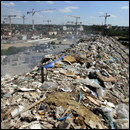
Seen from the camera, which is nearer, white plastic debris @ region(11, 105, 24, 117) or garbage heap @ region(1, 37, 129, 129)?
garbage heap @ region(1, 37, 129, 129)

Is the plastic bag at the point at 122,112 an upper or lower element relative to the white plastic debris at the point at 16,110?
lower

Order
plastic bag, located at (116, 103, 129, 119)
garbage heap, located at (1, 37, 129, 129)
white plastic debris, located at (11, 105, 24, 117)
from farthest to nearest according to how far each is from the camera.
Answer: plastic bag, located at (116, 103, 129, 119)
white plastic debris, located at (11, 105, 24, 117)
garbage heap, located at (1, 37, 129, 129)

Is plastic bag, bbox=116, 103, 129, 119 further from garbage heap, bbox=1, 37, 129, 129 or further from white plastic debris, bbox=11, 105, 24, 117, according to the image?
white plastic debris, bbox=11, 105, 24, 117

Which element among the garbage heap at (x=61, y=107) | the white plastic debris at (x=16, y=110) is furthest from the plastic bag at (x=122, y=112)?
the white plastic debris at (x=16, y=110)

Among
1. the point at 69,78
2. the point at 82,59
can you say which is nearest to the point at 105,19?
Answer: the point at 82,59

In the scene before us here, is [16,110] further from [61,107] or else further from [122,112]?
[122,112]

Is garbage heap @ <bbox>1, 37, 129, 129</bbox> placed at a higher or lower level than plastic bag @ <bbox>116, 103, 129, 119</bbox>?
higher

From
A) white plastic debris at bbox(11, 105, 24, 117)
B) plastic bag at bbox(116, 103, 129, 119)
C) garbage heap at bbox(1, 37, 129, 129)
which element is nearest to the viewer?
garbage heap at bbox(1, 37, 129, 129)

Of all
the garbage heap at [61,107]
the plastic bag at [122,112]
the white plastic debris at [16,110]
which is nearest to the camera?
the garbage heap at [61,107]

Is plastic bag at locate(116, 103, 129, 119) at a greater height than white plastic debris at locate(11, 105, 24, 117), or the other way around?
white plastic debris at locate(11, 105, 24, 117)

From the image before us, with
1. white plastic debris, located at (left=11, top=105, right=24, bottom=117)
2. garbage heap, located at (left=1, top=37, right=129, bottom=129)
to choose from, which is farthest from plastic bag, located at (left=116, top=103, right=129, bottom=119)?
white plastic debris, located at (left=11, top=105, right=24, bottom=117)

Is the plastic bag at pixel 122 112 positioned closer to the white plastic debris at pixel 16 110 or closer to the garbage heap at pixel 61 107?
the garbage heap at pixel 61 107

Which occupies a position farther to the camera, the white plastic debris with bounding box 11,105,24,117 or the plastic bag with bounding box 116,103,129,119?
the plastic bag with bounding box 116,103,129,119

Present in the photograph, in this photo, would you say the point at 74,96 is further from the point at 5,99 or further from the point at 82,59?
the point at 82,59
